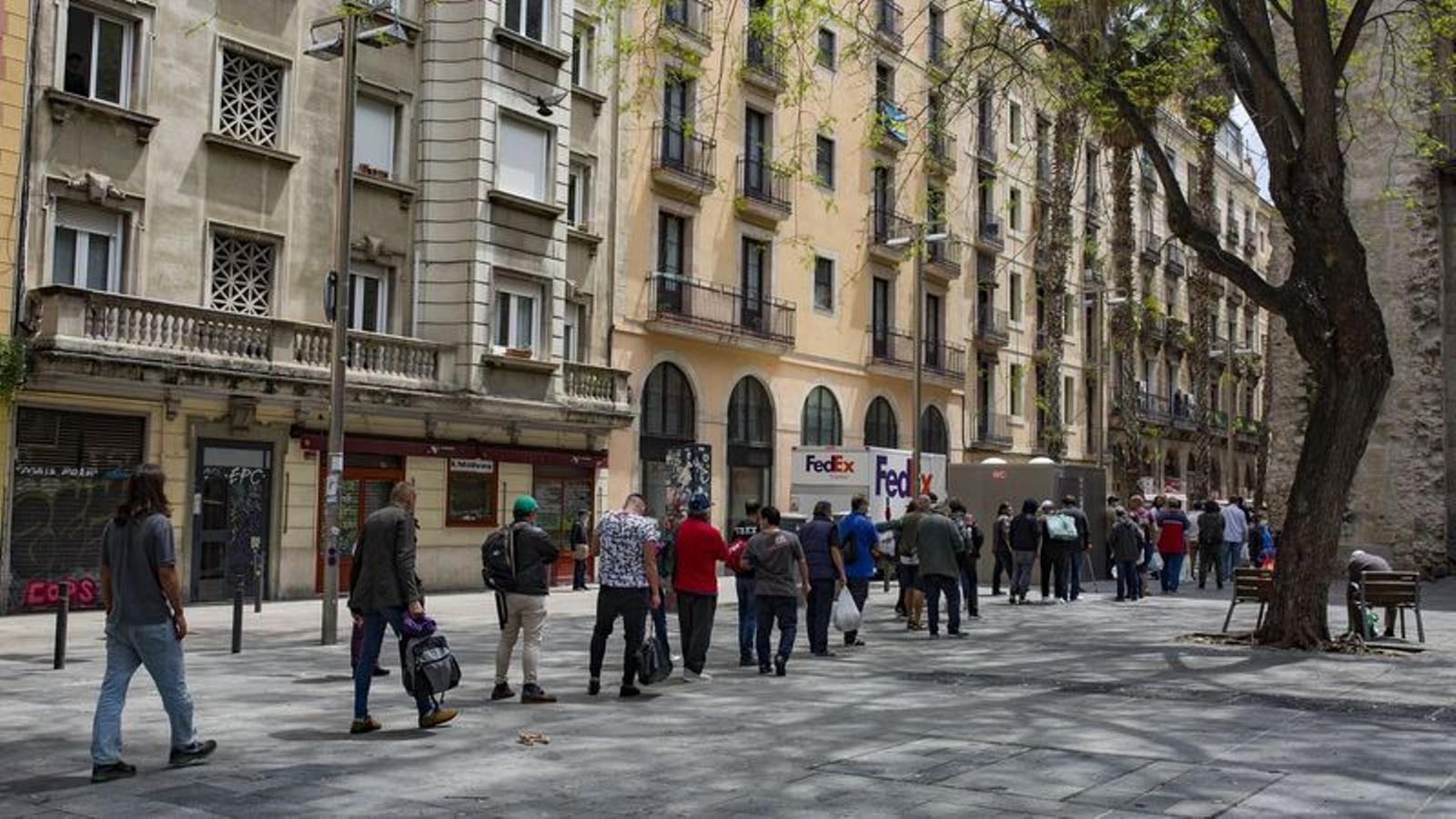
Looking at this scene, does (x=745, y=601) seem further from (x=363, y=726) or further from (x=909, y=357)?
(x=909, y=357)

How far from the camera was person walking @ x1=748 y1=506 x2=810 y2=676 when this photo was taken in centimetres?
1283

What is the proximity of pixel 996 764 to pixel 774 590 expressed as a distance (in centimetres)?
475

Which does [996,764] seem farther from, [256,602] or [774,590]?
[256,602]

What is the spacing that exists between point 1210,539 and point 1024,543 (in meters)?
6.40

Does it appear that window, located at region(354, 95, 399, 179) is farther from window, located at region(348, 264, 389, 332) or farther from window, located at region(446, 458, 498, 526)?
window, located at region(446, 458, 498, 526)

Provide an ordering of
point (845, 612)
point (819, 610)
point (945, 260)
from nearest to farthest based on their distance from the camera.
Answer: point (819, 610) → point (845, 612) → point (945, 260)

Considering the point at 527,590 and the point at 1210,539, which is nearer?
the point at 527,590

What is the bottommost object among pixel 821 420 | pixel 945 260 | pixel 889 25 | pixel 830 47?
pixel 821 420

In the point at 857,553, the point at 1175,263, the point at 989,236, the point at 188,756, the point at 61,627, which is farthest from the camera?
the point at 1175,263

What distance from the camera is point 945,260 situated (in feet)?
136

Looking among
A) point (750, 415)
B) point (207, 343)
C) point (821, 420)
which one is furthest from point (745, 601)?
point (821, 420)

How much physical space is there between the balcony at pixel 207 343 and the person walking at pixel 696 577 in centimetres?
1024

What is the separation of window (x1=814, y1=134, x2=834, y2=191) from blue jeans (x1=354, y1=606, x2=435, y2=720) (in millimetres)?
28078

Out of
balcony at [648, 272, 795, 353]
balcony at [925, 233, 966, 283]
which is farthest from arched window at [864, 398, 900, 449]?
balcony at [648, 272, 795, 353]
